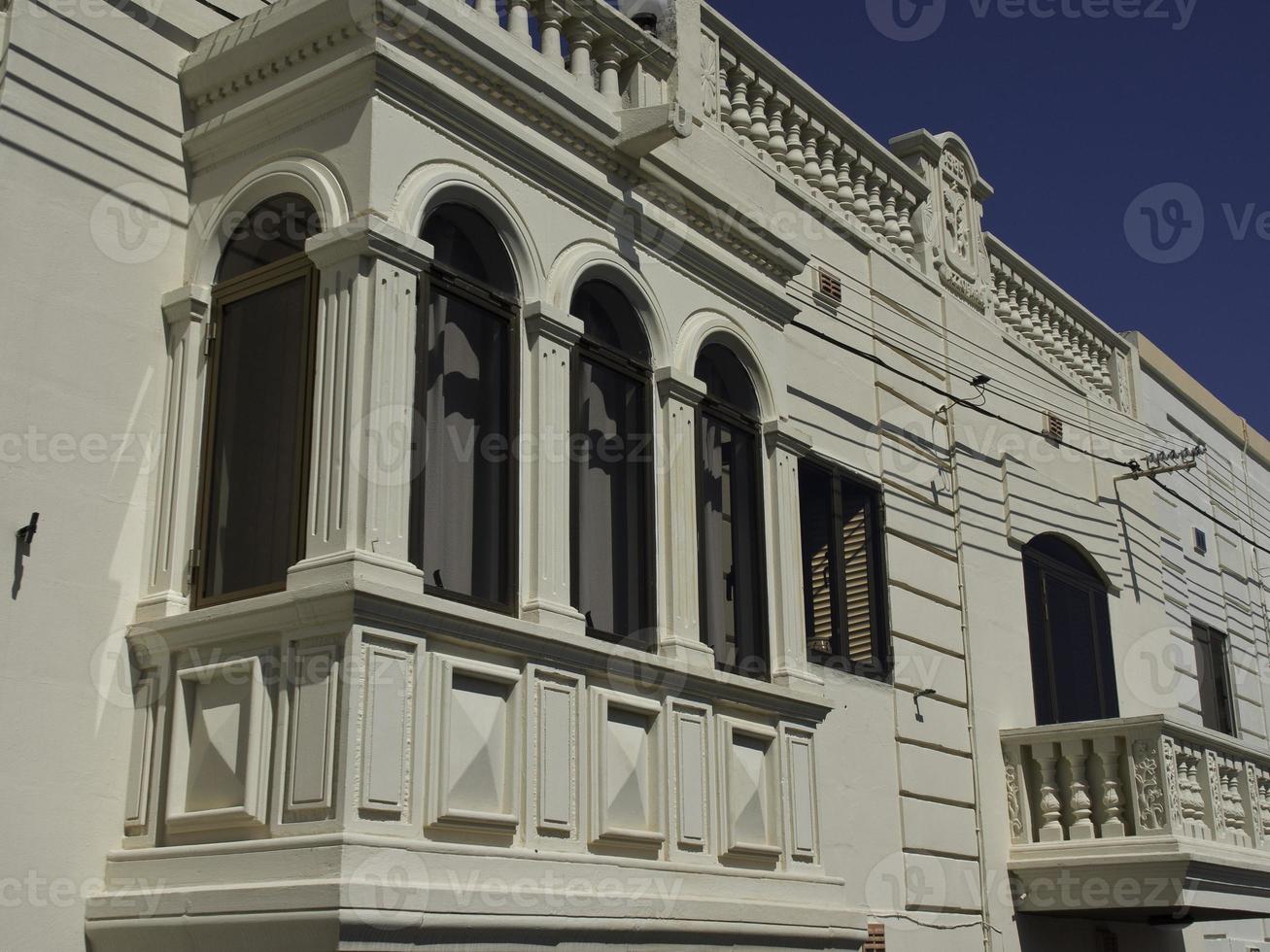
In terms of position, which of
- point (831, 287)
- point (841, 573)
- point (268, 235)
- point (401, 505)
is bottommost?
point (401, 505)

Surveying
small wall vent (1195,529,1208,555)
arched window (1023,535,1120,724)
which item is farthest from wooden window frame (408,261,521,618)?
small wall vent (1195,529,1208,555)

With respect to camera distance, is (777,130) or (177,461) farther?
(777,130)

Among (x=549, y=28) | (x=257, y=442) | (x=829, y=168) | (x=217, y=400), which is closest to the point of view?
(x=257, y=442)

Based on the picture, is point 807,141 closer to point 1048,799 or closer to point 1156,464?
point 1048,799

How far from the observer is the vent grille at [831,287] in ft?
46.9

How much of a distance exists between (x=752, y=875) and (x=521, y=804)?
2243mm

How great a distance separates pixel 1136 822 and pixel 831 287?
18.2 ft

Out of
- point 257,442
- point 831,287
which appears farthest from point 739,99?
point 257,442

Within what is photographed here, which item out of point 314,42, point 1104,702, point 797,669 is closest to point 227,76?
point 314,42

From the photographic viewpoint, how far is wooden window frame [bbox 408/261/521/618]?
327 inches

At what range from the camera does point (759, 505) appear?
36.3 feet

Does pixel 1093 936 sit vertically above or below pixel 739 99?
below

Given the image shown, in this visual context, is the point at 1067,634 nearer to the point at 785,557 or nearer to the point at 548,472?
the point at 785,557

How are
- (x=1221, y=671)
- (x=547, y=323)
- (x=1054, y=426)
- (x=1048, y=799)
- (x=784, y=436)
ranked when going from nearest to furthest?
(x=547, y=323), (x=784, y=436), (x=1048, y=799), (x=1054, y=426), (x=1221, y=671)
